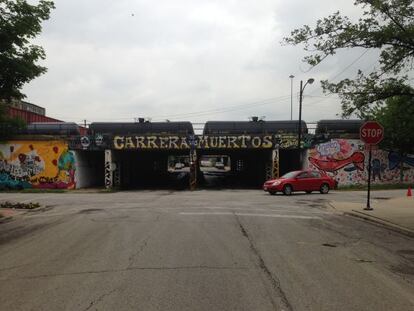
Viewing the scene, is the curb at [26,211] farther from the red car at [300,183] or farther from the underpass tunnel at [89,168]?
the underpass tunnel at [89,168]

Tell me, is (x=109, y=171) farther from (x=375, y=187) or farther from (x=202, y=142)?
(x=375, y=187)

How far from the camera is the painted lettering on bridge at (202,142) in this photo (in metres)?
44.0

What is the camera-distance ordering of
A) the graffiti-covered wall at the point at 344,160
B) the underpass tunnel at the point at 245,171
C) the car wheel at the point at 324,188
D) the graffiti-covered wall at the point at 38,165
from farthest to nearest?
the underpass tunnel at the point at 245,171 → the graffiti-covered wall at the point at 38,165 → the graffiti-covered wall at the point at 344,160 → the car wheel at the point at 324,188

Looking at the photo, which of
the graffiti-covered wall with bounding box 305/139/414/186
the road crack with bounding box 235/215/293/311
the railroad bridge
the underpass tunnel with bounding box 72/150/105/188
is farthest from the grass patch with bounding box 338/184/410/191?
the road crack with bounding box 235/215/293/311

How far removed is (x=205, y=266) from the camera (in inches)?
350

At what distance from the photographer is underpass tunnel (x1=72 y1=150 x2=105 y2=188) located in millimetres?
45062

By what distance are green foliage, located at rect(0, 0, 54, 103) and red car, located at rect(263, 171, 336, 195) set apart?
18607mm

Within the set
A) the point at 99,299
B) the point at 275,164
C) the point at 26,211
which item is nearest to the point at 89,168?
the point at 275,164

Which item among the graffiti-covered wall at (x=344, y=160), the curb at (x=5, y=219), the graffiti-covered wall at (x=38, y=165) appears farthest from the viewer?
the graffiti-covered wall at (x=38, y=165)

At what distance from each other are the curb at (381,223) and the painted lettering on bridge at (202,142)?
2479cm

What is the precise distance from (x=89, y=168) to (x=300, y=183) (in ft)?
76.6

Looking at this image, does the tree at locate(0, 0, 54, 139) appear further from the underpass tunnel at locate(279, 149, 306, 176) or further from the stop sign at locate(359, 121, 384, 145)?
the underpass tunnel at locate(279, 149, 306, 176)

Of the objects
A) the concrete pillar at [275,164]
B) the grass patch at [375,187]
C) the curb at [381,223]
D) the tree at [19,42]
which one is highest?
the tree at [19,42]

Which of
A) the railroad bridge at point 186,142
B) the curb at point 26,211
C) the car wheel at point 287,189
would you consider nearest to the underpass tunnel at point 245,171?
the railroad bridge at point 186,142
